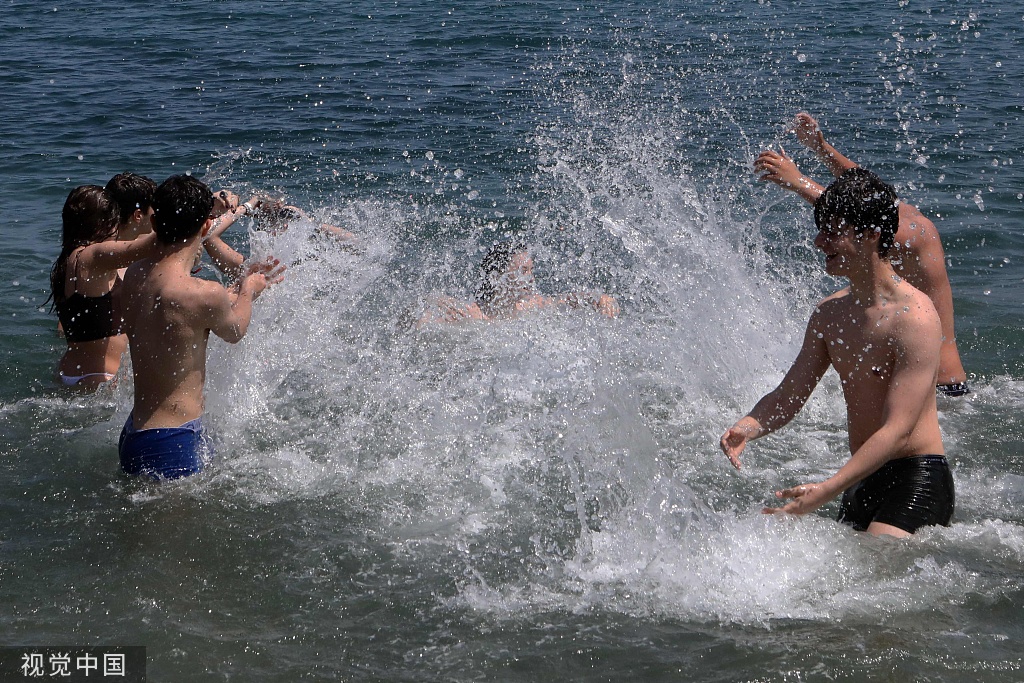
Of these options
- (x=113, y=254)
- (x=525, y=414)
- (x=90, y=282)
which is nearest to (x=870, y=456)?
(x=525, y=414)

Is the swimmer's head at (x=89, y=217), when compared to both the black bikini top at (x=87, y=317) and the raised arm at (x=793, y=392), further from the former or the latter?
the raised arm at (x=793, y=392)

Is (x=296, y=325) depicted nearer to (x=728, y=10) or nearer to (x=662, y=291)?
(x=662, y=291)

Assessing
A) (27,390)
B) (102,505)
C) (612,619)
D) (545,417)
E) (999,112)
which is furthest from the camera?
(999,112)

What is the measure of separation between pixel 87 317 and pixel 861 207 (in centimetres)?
472

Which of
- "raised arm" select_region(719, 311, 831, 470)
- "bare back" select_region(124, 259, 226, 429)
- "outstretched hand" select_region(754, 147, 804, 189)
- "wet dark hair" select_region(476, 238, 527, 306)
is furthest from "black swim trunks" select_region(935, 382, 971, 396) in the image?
"bare back" select_region(124, 259, 226, 429)

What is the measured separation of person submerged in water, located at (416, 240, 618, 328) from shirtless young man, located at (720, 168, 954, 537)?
3.01 metres

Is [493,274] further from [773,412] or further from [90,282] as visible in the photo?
[773,412]

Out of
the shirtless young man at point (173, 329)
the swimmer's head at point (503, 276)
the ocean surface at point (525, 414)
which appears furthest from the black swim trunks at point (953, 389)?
the shirtless young man at point (173, 329)

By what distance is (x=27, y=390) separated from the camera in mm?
6988

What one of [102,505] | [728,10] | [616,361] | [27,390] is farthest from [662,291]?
[728,10]

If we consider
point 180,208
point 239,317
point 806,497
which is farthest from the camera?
point 239,317

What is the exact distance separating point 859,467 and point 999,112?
10600 millimetres

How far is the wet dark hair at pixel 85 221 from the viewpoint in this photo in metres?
6.31

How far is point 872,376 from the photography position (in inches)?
163
